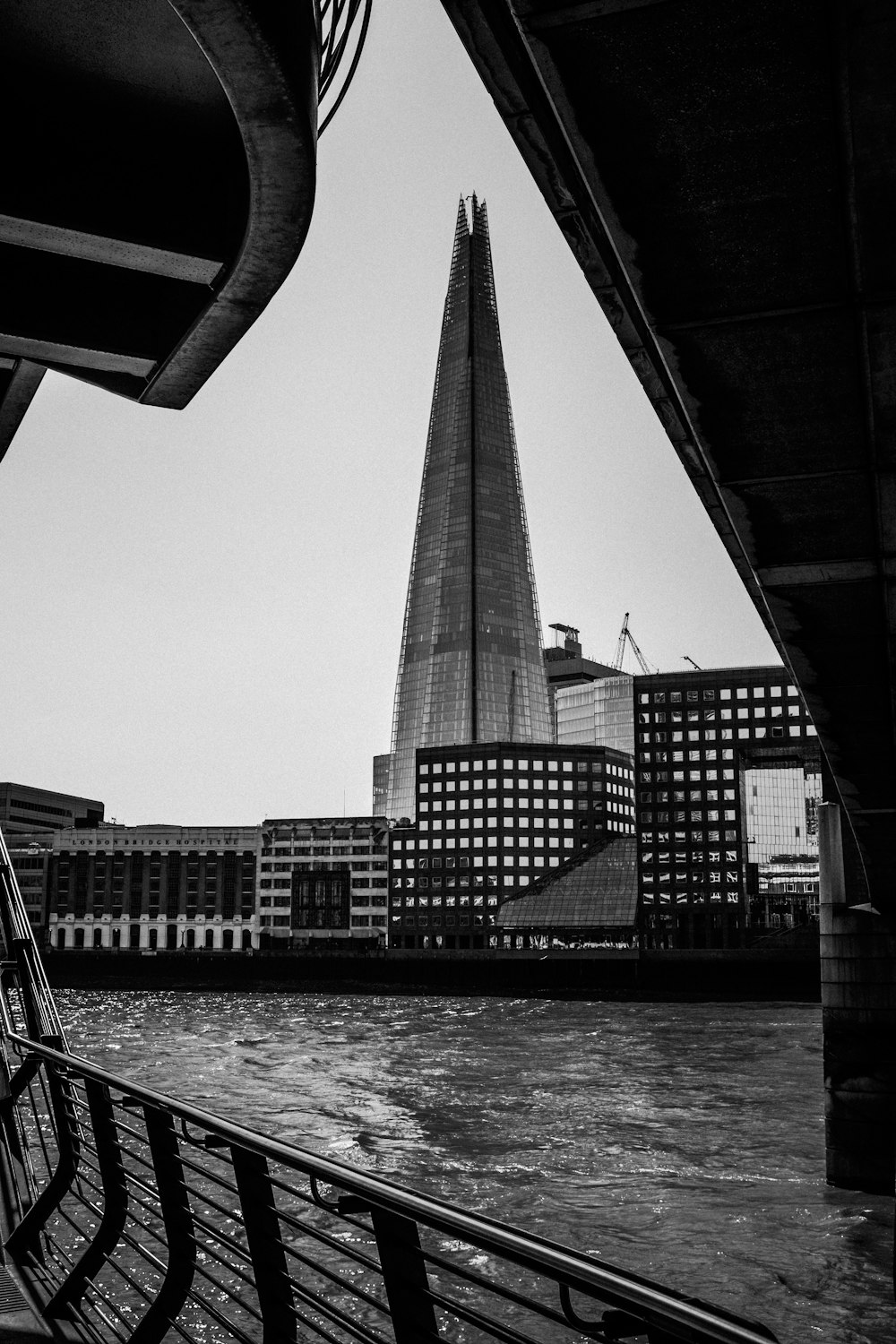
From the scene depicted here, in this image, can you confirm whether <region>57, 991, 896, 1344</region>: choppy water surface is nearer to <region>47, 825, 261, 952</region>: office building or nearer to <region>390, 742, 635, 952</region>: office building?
<region>390, 742, 635, 952</region>: office building

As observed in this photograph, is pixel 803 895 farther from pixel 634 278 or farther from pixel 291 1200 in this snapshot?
pixel 634 278

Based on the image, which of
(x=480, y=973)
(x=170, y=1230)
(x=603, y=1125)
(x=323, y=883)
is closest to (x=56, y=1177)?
(x=170, y=1230)

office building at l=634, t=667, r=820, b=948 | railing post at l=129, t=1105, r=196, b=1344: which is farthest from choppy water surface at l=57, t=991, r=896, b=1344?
office building at l=634, t=667, r=820, b=948

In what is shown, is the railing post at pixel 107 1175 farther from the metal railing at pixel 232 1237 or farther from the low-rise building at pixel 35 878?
the low-rise building at pixel 35 878

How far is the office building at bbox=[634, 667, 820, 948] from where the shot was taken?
448ft

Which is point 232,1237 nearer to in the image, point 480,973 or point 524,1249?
point 524,1249

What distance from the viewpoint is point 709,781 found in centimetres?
14150

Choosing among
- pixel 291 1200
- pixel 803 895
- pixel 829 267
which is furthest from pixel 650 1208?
pixel 803 895

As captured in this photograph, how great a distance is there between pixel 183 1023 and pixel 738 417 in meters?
72.6

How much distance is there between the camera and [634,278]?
4.91 metres

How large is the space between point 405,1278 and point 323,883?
16712 centimetres

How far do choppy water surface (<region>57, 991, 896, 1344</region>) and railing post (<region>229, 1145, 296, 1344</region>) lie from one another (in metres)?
12.0

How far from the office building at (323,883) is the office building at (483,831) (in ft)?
21.3

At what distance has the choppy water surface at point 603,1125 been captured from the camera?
686 inches
